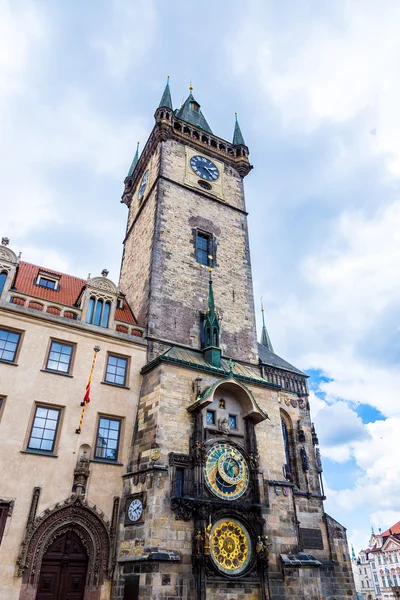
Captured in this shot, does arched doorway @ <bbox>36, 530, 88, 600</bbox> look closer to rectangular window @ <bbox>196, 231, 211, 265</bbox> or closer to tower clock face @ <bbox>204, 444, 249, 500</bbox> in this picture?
tower clock face @ <bbox>204, 444, 249, 500</bbox>

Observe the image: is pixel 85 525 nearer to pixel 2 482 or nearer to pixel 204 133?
pixel 2 482

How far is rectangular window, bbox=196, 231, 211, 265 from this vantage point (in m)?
21.8

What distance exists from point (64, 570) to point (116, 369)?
6577mm

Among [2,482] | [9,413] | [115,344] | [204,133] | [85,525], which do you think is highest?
[204,133]

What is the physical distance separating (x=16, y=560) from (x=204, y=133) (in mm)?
23412

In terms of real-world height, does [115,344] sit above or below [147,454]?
above

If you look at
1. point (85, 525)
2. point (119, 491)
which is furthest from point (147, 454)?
point (85, 525)

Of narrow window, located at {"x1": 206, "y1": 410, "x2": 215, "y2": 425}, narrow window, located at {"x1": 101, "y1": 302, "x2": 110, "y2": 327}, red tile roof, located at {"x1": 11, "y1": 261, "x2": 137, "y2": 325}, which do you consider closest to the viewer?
narrow window, located at {"x1": 206, "y1": 410, "x2": 215, "y2": 425}

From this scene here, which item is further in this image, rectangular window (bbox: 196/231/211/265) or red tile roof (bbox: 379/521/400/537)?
red tile roof (bbox: 379/521/400/537)

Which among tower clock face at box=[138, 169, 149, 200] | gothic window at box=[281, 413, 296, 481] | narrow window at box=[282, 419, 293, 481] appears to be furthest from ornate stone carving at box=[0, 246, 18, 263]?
narrow window at box=[282, 419, 293, 481]

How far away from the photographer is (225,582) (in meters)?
13.1

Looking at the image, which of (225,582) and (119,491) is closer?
(225,582)

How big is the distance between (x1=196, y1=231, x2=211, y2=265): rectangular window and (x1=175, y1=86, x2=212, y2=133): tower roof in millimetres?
10508

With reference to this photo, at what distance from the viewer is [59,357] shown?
15.6 meters
